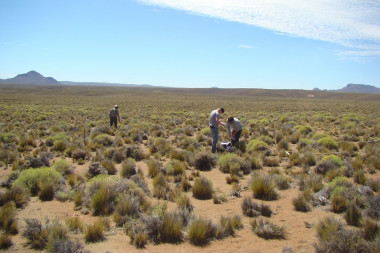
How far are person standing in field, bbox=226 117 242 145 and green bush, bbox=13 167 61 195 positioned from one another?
7.23m

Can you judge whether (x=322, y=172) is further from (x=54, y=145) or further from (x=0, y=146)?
(x=0, y=146)

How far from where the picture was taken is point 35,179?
7.44m

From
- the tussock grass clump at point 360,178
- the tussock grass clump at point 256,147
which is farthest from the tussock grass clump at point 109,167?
the tussock grass clump at point 360,178

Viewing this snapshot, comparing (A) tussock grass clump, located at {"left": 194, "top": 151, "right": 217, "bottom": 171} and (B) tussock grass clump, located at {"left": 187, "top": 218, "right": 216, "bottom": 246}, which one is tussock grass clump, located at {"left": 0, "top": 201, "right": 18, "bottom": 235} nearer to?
(B) tussock grass clump, located at {"left": 187, "top": 218, "right": 216, "bottom": 246}

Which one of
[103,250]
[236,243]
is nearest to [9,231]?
[103,250]

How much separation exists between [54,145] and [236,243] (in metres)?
10.6

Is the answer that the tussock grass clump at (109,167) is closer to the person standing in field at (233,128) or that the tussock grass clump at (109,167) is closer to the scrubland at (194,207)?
the scrubland at (194,207)

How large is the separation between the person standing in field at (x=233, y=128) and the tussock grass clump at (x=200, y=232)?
289 inches

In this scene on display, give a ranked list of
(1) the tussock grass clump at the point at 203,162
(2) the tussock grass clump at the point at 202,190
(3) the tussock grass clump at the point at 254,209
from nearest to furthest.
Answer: (3) the tussock grass clump at the point at 254,209, (2) the tussock grass clump at the point at 202,190, (1) the tussock grass clump at the point at 203,162

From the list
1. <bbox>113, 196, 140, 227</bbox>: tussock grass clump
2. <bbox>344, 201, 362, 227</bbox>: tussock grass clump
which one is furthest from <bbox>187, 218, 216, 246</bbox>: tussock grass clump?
<bbox>344, 201, 362, 227</bbox>: tussock grass clump

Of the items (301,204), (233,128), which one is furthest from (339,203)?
(233,128)

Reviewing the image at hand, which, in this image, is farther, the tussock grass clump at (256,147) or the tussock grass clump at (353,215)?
the tussock grass clump at (256,147)

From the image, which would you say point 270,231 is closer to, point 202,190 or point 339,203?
point 339,203

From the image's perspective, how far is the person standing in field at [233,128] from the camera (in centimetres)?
1221
